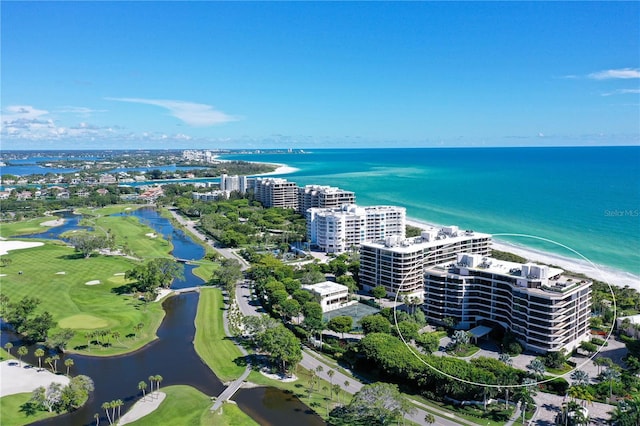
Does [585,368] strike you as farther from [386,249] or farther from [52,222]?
[52,222]

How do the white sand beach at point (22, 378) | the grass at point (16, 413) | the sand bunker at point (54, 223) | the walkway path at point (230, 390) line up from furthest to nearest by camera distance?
the sand bunker at point (54, 223) → the white sand beach at point (22, 378) → the walkway path at point (230, 390) → the grass at point (16, 413)

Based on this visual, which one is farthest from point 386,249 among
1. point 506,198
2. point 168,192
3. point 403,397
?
point 168,192

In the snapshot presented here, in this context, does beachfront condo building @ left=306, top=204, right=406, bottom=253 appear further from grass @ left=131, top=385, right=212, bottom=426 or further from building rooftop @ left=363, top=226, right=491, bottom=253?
grass @ left=131, top=385, right=212, bottom=426

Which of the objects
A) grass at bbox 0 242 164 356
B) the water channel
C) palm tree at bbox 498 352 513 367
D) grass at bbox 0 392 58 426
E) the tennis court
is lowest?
the water channel

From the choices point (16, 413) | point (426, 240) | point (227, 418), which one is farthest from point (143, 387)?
point (426, 240)

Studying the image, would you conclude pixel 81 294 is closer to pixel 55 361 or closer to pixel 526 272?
pixel 55 361

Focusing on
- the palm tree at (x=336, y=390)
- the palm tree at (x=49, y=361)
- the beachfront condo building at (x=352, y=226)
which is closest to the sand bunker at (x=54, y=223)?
the beachfront condo building at (x=352, y=226)

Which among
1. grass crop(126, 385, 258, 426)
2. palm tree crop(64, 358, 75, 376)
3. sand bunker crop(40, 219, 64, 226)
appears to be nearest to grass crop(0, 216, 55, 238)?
sand bunker crop(40, 219, 64, 226)

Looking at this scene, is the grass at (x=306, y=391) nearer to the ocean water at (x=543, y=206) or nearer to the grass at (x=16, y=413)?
the grass at (x=16, y=413)

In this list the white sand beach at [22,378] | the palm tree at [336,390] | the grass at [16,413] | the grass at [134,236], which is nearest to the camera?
the grass at [16,413]
